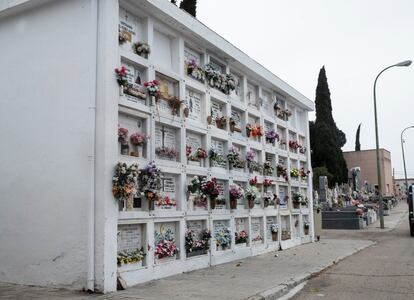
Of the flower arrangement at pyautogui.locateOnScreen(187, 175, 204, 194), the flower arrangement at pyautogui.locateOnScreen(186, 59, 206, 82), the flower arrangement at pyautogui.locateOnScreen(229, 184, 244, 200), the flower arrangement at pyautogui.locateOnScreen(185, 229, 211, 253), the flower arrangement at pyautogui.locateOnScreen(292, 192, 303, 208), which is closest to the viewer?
the flower arrangement at pyautogui.locateOnScreen(185, 229, 211, 253)

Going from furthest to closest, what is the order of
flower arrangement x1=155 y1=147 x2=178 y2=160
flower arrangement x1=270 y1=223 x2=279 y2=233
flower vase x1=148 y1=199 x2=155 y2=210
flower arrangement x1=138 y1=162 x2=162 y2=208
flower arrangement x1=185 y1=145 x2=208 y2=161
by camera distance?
flower arrangement x1=270 y1=223 x2=279 y2=233 → flower arrangement x1=185 y1=145 x2=208 y2=161 → flower arrangement x1=155 y1=147 x2=178 y2=160 → flower vase x1=148 y1=199 x2=155 y2=210 → flower arrangement x1=138 y1=162 x2=162 y2=208

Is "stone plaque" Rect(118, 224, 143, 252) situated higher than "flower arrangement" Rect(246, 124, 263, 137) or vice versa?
"flower arrangement" Rect(246, 124, 263, 137)

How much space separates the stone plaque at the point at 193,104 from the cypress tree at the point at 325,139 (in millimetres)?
31450

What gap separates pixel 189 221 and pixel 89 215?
2.86 metres

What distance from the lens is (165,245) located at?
28.0 ft

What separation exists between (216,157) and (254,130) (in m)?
2.61

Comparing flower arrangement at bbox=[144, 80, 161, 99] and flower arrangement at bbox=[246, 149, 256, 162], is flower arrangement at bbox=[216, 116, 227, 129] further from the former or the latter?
flower arrangement at bbox=[144, 80, 161, 99]

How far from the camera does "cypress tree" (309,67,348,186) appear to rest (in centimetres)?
4094

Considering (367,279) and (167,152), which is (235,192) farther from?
(367,279)

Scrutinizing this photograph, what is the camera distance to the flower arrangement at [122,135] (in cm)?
773

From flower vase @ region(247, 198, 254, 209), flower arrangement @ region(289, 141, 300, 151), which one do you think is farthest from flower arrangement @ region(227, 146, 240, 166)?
flower arrangement @ region(289, 141, 300, 151)

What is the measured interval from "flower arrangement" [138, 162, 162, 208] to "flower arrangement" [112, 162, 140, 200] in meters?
0.47

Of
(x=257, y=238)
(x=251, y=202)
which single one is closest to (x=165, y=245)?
(x=251, y=202)

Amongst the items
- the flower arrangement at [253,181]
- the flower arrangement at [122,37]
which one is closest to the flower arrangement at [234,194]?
the flower arrangement at [253,181]
